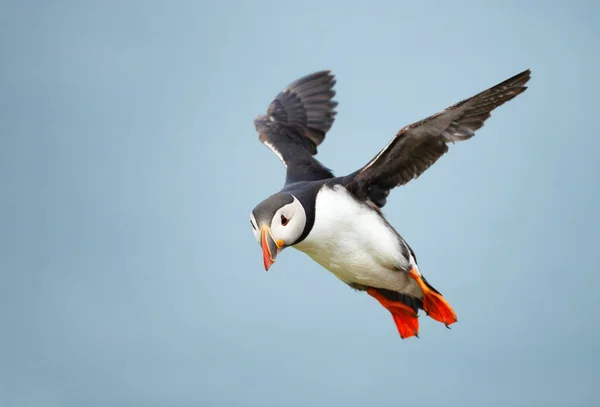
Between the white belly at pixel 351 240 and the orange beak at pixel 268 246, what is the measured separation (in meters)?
0.71

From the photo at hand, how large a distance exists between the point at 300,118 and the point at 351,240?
129 inches

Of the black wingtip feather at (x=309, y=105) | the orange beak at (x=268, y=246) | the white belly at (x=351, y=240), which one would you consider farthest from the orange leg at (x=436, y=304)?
the black wingtip feather at (x=309, y=105)

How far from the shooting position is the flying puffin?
6.92 m

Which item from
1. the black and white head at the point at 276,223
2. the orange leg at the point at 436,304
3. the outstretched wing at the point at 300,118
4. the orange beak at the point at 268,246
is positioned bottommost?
the orange leg at the point at 436,304

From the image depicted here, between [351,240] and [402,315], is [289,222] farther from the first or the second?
[402,315]

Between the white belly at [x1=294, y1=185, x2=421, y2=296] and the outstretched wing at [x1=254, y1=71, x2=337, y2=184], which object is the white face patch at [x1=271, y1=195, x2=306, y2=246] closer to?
the white belly at [x1=294, y1=185, x2=421, y2=296]

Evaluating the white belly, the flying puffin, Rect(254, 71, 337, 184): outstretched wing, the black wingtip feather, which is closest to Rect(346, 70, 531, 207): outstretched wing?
the flying puffin

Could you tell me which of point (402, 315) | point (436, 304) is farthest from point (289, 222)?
point (402, 315)

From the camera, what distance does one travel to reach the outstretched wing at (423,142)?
6.93 metres

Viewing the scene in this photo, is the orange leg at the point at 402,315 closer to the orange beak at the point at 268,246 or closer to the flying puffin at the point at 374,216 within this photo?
the flying puffin at the point at 374,216

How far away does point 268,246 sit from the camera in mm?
6684

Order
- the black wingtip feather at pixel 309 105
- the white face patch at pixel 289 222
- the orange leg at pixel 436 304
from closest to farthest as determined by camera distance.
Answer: the white face patch at pixel 289 222 < the orange leg at pixel 436 304 < the black wingtip feather at pixel 309 105

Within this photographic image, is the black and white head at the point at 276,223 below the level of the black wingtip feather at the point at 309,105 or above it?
below

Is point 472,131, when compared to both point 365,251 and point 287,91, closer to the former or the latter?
point 365,251
